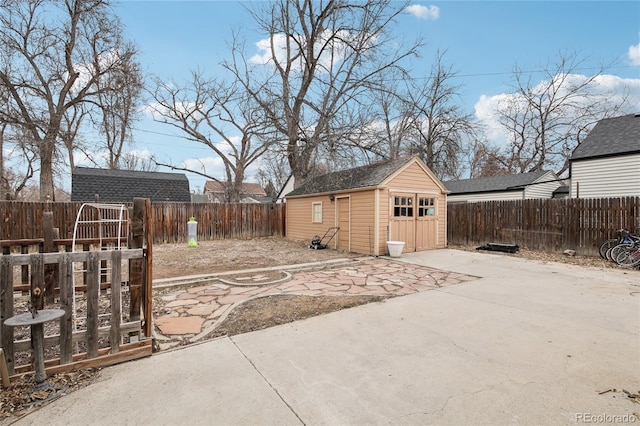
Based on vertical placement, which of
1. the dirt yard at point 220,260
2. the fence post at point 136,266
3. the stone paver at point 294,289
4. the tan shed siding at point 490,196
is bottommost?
the stone paver at point 294,289

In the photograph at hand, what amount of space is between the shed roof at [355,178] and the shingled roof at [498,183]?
29.5 ft

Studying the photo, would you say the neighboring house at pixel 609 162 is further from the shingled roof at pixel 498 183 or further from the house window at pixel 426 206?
the house window at pixel 426 206

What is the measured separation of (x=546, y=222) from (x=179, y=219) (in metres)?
13.7

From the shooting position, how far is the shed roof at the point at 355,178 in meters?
9.45

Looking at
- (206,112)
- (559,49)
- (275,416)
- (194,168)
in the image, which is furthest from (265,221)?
(559,49)

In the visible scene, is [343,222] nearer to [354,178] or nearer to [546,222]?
[354,178]

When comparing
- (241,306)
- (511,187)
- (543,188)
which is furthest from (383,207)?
(543,188)

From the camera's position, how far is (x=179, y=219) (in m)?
13.1

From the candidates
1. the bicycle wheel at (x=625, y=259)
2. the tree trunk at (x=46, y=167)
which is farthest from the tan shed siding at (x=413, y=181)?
the tree trunk at (x=46, y=167)

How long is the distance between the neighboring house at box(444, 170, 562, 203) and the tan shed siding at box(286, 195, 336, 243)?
9.93 metres

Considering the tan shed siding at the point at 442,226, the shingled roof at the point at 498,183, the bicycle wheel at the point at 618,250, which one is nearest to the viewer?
the bicycle wheel at the point at 618,250

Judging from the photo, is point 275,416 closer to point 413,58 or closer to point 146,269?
point 146,269

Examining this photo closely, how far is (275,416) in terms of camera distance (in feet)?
6.44

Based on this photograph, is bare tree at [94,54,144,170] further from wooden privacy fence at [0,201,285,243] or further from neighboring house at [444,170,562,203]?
neighboring house at [444,170,562,203]
